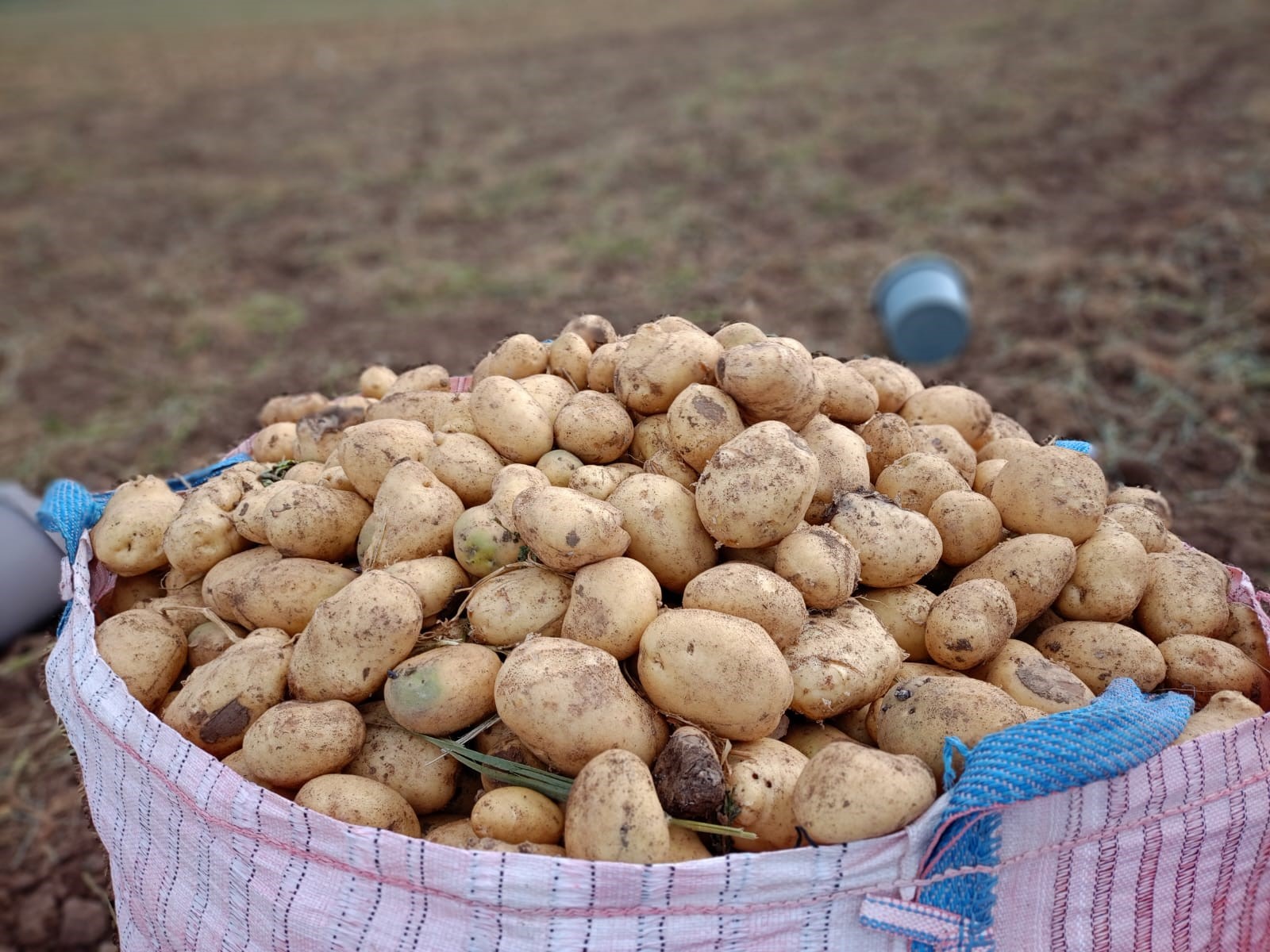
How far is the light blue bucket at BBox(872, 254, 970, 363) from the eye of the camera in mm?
5863

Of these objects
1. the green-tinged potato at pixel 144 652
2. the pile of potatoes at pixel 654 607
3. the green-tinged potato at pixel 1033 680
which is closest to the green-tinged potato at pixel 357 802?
the pile of potatoes at pixel 654 607

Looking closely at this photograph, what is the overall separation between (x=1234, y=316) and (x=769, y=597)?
17.3 feet

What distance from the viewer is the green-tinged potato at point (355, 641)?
1.92 metres

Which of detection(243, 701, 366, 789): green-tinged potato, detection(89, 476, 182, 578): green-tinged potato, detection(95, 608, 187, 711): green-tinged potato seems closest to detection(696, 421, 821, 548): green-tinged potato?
detection(243, 701, 366, 789): green-tinged potato

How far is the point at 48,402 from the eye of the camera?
6.44 m

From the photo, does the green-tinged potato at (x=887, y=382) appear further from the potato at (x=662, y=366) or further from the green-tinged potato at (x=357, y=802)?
the green-tinged potato at (x=357, y=802)

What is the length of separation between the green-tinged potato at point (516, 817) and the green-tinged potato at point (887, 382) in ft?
5.04

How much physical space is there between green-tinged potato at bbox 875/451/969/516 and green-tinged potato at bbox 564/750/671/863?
1.06 m

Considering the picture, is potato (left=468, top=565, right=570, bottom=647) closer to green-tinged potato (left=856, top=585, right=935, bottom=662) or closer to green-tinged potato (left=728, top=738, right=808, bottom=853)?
green-tinged potato (left=728, top=738, right=808, bottom=853)

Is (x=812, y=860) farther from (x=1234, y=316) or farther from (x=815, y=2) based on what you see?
(x=815, y=2)

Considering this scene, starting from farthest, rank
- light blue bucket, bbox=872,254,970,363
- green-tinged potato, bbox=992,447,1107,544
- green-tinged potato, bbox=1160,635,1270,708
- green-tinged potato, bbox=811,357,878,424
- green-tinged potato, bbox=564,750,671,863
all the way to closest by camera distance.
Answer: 1. light blue bucket, bbox=872,254,970,363
2. green-tinged potato, bbox=811,357,878,424
3. green-tinged potato, bbox=992,447,1107,544
4. green-tinged potato, bbox=1160,635,1270,708
5. green-tinged potato, bbox=564,750,671,863

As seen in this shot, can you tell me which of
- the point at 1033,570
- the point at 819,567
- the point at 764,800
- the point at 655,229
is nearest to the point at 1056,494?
the point at 1033,570

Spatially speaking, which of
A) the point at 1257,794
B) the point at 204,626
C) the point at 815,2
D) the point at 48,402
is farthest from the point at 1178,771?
the point at 815,2

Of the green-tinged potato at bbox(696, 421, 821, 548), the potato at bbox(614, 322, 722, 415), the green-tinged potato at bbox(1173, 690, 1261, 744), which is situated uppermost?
the potato at bbox(614, 322, 722, 415)
